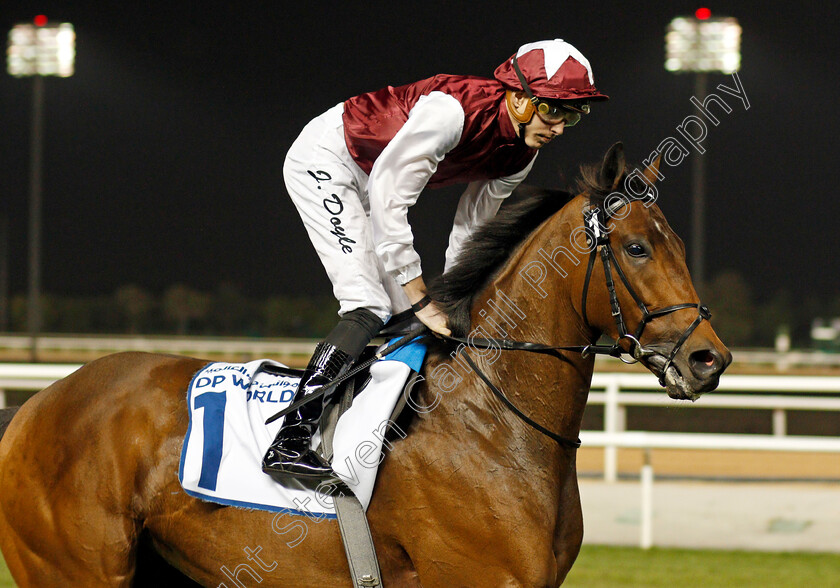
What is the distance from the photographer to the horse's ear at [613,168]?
2.25 meters

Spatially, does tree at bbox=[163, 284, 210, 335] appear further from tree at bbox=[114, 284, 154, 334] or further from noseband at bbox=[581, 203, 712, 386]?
noseband at bbox=[581, 203, 712, 386]

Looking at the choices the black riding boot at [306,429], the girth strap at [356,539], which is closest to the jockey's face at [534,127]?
the black riding boot at [306,429]

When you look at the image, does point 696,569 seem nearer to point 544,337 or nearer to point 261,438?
point 544,337

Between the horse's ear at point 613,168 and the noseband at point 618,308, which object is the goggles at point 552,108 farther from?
the noseband at point 618,308

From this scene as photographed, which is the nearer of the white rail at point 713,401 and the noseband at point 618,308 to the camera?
the noseband at point 618,308

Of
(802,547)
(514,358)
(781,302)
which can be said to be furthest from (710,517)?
(781,302)

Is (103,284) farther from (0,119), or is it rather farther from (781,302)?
(781,302)

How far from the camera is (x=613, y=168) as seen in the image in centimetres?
226

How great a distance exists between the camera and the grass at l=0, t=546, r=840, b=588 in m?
4.13

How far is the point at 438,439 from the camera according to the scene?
2.29m

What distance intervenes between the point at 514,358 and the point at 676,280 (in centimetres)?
48

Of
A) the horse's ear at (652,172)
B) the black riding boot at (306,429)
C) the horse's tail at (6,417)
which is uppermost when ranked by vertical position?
the horse's ear at (652,172)

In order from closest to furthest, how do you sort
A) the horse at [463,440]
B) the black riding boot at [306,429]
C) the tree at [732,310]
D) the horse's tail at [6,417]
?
the horse at [463,440]
the black riding boot at [306,429]
the horse's tail at [6,417]
the tree at [732,310]

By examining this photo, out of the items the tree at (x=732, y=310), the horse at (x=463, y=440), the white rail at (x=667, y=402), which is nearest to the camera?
the horse at (x=463, y=440)
